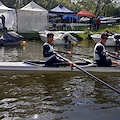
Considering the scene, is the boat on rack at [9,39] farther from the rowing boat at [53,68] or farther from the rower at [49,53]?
the rower at [49,53]

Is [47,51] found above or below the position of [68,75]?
above

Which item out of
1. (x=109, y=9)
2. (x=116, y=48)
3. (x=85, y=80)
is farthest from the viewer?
(x=109, y=9)

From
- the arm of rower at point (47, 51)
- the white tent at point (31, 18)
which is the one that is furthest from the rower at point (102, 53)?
the white tent at point (31, 18)

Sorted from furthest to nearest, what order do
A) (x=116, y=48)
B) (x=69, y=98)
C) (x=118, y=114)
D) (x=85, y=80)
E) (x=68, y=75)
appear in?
(x=116, y=48), (x=68, y=75), (x=85, y=80), (x=69, y=98), (x=118, y=114)

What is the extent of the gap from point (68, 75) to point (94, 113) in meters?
3.24

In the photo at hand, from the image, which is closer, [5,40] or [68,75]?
[68,75]

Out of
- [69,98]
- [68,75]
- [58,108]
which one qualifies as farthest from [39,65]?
[58,108]

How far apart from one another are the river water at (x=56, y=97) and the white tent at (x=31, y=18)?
646 inches


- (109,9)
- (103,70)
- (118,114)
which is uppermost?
(109,9)

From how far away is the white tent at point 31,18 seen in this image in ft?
76.4

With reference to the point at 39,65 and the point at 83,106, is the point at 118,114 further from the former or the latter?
the point at 39,65

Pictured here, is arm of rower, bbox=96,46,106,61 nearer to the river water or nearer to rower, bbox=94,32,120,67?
rower, bbox=94,32,120,67

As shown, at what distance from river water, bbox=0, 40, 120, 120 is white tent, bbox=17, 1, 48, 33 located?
53.8 ft

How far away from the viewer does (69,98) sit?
6008mm
